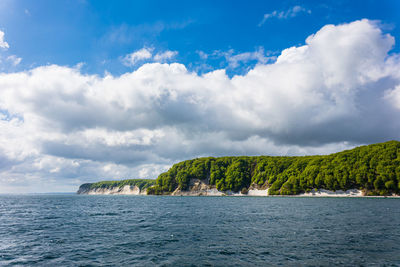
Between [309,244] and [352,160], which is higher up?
[352,160]

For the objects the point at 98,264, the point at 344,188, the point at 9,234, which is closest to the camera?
the point at 98,264

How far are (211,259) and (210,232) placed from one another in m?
12.5

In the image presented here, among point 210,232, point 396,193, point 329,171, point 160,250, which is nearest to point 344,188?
point 329,171

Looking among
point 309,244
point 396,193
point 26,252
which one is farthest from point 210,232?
point 396,193

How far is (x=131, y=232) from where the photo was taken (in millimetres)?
32938

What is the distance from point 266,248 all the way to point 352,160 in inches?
6631

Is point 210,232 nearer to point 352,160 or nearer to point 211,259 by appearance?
point 211,259

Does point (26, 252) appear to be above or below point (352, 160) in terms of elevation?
below

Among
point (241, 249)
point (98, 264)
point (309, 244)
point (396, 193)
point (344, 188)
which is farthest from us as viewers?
point (344, 188)

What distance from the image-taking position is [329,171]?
16775 cm

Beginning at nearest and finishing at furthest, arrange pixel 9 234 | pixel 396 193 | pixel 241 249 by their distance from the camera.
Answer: pixel 241 249 → pixel 9 234 → pixel 396 193

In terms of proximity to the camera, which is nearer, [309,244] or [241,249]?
[241,249]

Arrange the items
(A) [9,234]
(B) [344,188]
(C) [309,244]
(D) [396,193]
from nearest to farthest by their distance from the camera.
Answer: (C) [309,244]
(A) [9,234]
(D) [396,193]
(B) [344,188]

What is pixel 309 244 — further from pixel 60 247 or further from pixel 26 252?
pixel 26 252
